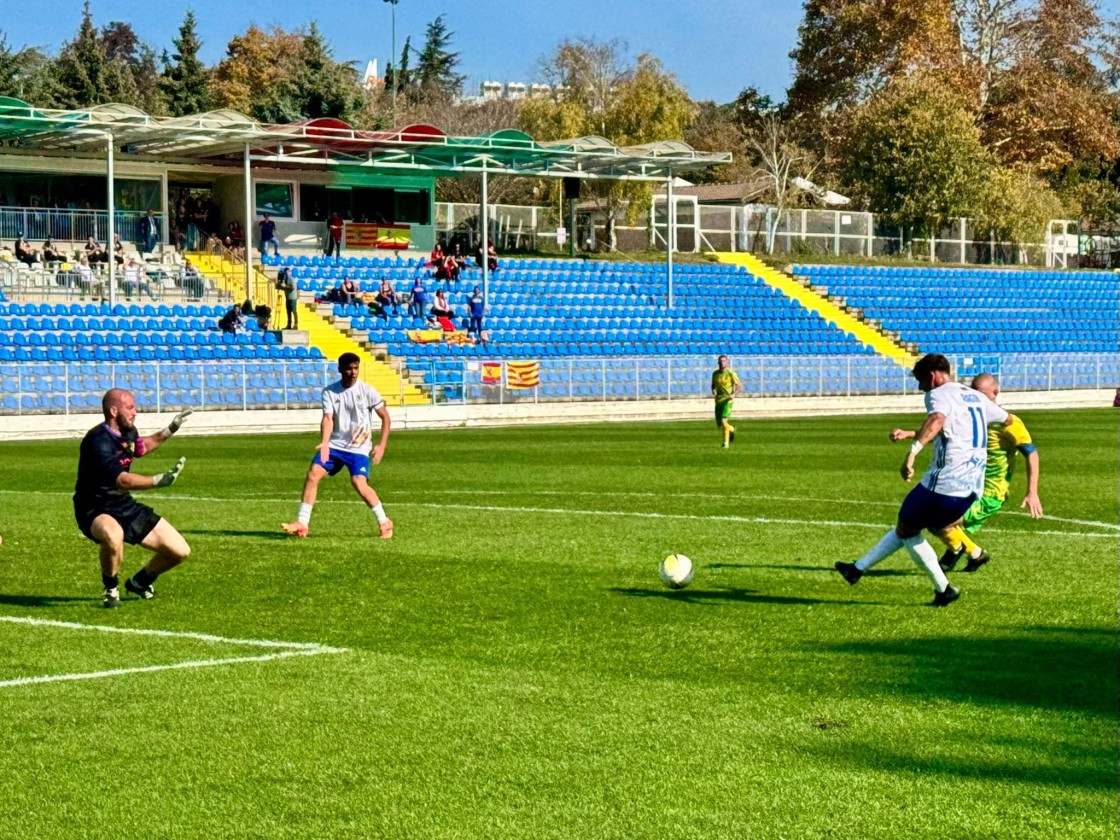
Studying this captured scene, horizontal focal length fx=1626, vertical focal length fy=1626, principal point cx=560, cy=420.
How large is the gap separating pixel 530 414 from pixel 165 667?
30253 millimetres

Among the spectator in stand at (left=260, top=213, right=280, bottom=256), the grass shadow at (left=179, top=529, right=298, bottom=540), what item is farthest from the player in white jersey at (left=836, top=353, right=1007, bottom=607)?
the spectator in stand at (left=260, top=213, right=280, bottom=256)

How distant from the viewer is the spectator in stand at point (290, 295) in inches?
1642

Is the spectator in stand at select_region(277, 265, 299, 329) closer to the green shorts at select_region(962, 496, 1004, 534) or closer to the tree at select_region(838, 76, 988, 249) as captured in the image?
the green shorts at select_region(962, 496, 1004, 534)

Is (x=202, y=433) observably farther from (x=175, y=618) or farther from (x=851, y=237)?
(x=851, y=237)

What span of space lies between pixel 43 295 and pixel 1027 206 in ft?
140

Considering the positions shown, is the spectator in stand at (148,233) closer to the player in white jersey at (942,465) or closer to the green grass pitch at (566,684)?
the green grass pitch at (566,684)

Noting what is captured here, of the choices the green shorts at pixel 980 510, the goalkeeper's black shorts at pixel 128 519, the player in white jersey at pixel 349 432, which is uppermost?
the player in white jersey at pixel 349 432

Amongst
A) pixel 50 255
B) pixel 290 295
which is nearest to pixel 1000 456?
pixel 290 295

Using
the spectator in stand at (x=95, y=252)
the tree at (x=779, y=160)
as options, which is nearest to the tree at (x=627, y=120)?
the tree at (x=779, y=160)

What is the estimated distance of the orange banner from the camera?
173 feet

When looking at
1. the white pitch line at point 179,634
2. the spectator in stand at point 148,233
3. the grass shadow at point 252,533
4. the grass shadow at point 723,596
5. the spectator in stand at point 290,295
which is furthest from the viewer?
the spectator in stand at point 148,233

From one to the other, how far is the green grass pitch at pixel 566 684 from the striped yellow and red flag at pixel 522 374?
71.9 feet

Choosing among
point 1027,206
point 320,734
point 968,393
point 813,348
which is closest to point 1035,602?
point 968,393

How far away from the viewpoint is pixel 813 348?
161ft
